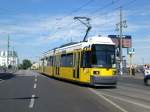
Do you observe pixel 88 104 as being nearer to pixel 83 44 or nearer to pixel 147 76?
pixel 83 44

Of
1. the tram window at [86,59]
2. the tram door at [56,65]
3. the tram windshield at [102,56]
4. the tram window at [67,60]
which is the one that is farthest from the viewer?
the tram door at [56,65]

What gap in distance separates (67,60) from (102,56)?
7653 mm

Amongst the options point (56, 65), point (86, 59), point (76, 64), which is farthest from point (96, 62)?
point (56, 65)

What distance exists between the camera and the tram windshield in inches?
1177

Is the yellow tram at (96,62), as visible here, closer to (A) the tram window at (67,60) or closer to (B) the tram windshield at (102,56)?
(B) the tram windshield at (102,56)

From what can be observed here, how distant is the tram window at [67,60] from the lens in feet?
116

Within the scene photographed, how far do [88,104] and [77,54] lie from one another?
14844 mm

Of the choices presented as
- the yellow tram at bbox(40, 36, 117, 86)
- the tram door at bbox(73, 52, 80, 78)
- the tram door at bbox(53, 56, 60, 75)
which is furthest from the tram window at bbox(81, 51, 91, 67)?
the tram door at bbox(53, 56, 60, 75)

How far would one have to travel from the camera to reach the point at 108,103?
62.3 feet

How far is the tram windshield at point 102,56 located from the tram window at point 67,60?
5.32 m

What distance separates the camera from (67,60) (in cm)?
3728

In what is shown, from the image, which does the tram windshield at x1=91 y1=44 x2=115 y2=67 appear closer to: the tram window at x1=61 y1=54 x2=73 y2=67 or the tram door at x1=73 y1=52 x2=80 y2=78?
the tram door at x1=73 y1=52 x2=80 y2=78

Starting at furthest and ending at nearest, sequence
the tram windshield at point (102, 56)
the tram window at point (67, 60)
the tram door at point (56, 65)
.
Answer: the tram door at point (56, 65) < the tram window at point (67, 60) < the tram windshield at point (102, 56)

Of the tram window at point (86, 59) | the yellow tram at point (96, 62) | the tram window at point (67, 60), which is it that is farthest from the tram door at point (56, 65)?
the tram window at point (86, 59)
